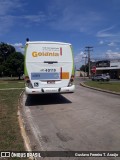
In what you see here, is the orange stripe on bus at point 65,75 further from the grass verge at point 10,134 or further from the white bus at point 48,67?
the grass verge at point 10,134

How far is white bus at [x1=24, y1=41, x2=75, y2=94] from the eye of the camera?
47.8 ft

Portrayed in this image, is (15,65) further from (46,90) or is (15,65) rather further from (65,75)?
(46,90)

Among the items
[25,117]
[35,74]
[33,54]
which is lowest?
[25,117]

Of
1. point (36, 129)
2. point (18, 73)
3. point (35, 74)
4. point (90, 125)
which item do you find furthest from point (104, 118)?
point (18, 73)

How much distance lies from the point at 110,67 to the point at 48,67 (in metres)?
77.7

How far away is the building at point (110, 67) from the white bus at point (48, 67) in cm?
7103

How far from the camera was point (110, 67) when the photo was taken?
9056 cm

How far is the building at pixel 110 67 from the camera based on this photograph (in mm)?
87613

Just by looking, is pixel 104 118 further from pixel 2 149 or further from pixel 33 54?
pixel 33 54

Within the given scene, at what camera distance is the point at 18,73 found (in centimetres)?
7369

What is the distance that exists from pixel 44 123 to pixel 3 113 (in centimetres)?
259

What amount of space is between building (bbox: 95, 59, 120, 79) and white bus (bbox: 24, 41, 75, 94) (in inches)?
2796

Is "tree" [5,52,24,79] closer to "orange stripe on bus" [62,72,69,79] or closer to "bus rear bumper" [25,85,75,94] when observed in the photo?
"orange stripe on bus" [62,72,69,79]

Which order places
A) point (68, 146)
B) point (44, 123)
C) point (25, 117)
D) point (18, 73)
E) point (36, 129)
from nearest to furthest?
point (68, 146) → point (36, 129) → point (44, 123) → point (25, 117) → point (18, 73)
